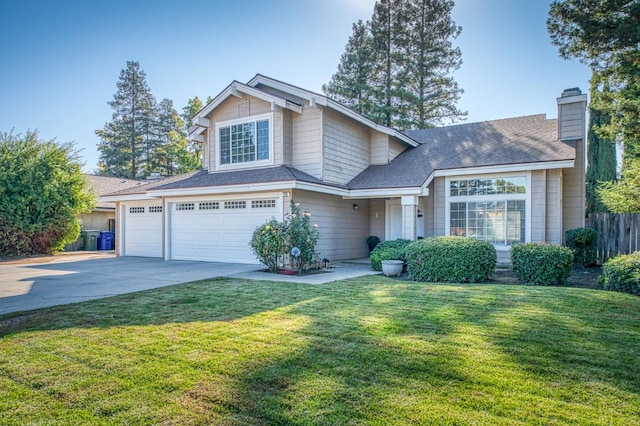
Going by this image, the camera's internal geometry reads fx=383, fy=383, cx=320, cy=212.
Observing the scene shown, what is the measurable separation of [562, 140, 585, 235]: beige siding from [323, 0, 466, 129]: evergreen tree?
590 inches

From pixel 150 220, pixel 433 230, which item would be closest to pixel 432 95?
pixel 433 230

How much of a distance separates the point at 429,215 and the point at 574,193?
15.6 feet

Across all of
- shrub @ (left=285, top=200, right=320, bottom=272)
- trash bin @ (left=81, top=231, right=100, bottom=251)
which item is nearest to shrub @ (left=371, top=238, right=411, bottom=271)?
shrub @ (left=285, top=200, right=320, bottom=272)

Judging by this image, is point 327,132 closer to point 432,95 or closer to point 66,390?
point 66,390

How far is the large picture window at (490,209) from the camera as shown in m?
12.3

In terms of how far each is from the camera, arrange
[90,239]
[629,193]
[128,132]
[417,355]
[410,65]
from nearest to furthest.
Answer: [417,355], [629,193], [90,239], [410,65], [128,132]

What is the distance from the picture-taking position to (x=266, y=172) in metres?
12.9

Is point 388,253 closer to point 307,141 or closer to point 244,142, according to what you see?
point 307,141

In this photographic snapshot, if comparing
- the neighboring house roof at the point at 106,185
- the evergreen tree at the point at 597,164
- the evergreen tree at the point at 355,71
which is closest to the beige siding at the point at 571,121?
the evergreen tree at the point at 597,164

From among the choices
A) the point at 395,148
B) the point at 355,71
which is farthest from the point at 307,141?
the point at 355,71

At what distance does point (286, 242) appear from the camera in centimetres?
1059

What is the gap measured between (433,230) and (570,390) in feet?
35.8

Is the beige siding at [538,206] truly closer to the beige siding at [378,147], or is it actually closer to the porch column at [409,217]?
the porch column at [409,217]

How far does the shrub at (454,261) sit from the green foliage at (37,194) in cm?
1654
